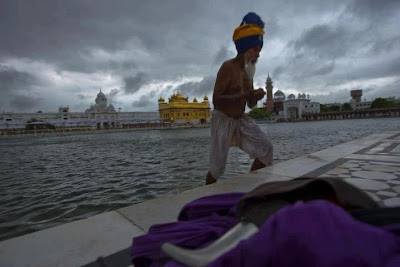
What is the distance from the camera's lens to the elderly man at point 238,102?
2440 mm

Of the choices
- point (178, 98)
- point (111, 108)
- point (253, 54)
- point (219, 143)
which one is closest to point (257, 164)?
point (219, 143)

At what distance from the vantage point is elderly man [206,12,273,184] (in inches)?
96.1

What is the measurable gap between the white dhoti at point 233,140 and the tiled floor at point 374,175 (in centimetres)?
67

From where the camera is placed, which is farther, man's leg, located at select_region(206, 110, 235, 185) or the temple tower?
the temple tower

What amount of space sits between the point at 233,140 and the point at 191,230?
1.83 metres

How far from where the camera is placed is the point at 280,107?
103m

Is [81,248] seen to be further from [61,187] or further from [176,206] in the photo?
[61,187]

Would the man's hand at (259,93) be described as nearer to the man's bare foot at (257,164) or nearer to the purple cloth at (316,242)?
the man's bare foot at (257,164)

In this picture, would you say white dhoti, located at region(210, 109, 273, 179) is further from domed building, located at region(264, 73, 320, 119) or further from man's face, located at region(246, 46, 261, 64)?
domed building, located at region(264, 73, 320, 119)

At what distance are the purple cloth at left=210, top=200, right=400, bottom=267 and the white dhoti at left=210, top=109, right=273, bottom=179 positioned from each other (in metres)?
1.89

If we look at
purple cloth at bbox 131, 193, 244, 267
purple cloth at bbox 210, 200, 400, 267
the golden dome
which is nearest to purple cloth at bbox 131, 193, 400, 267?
purple cloth at bbox 210, 200, 400, 267

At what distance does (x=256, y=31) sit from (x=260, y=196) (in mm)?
2069

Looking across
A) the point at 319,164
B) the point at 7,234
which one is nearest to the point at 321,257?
the point at 7,234

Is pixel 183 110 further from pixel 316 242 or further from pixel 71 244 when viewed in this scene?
pixel 316 242
